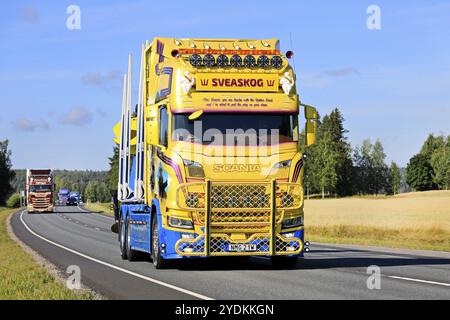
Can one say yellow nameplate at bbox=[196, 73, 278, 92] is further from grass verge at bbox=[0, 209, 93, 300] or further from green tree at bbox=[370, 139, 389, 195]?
green tree at bbox=[370, 139, 389, 195]

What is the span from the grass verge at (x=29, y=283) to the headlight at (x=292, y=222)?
15.1 feet

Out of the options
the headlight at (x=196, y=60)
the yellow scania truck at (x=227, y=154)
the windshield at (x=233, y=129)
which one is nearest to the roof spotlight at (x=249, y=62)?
the yellow scania truck at (x=227, y=154)

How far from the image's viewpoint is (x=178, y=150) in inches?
687

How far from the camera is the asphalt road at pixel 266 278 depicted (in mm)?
13469

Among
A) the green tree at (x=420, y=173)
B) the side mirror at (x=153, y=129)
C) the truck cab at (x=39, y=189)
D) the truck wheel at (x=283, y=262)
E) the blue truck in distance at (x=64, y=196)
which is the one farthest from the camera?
the green tree at (x=420, y=173)

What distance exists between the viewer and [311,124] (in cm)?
1822

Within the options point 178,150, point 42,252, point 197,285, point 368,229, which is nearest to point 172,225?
point 178,150

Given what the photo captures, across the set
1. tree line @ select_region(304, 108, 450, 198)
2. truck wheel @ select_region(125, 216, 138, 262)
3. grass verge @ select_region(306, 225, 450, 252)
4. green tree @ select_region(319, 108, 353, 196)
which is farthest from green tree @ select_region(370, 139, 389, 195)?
truck wheel @ select_region(125, 216, 138, 262)

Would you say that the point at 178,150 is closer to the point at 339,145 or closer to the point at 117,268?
the point at 117,268

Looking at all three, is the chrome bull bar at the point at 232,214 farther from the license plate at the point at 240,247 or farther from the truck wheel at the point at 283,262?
the truck wheel at the point at 283,262

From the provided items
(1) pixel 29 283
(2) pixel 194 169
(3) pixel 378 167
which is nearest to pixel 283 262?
(2) pixel 194 169

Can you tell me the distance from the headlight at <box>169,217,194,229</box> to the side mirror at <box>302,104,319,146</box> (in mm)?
3086

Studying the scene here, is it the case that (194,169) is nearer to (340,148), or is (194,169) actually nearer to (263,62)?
(263,62)

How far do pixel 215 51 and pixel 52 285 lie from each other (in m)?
6.27
